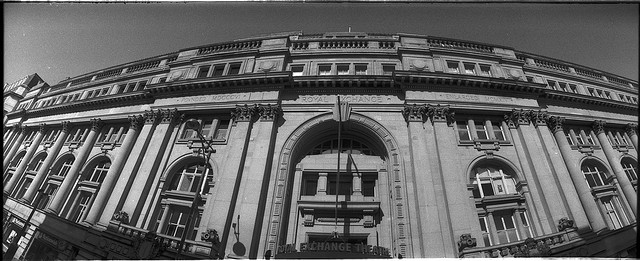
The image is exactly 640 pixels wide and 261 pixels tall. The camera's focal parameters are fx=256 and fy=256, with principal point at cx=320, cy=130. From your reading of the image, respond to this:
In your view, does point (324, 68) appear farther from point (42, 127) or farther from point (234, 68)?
point (42, 127)

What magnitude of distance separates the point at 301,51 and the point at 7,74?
11.8 metres

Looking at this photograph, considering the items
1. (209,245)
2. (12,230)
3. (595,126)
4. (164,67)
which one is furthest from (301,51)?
(595,126)

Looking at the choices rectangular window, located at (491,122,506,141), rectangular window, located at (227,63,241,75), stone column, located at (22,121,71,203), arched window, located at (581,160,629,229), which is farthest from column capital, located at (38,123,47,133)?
arched window, located at (581,160,629,229)

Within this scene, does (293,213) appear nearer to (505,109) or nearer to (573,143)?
(505,109)

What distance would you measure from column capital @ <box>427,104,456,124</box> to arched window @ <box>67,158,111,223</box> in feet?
54.4

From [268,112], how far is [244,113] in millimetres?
1266

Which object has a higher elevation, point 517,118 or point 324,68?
point 324,68

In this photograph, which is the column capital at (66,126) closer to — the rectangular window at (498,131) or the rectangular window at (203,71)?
the rectangular window at (203,71)

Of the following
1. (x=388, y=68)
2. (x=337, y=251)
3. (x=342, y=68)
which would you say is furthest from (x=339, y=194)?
(x=388, y=68)

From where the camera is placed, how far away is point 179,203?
1147 cm

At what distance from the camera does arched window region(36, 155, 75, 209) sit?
1197 cm

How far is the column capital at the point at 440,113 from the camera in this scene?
1269 cm

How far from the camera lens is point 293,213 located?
1168 cm

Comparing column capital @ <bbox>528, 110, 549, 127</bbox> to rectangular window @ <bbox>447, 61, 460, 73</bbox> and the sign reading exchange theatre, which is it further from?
the sign reading exchange theatre
